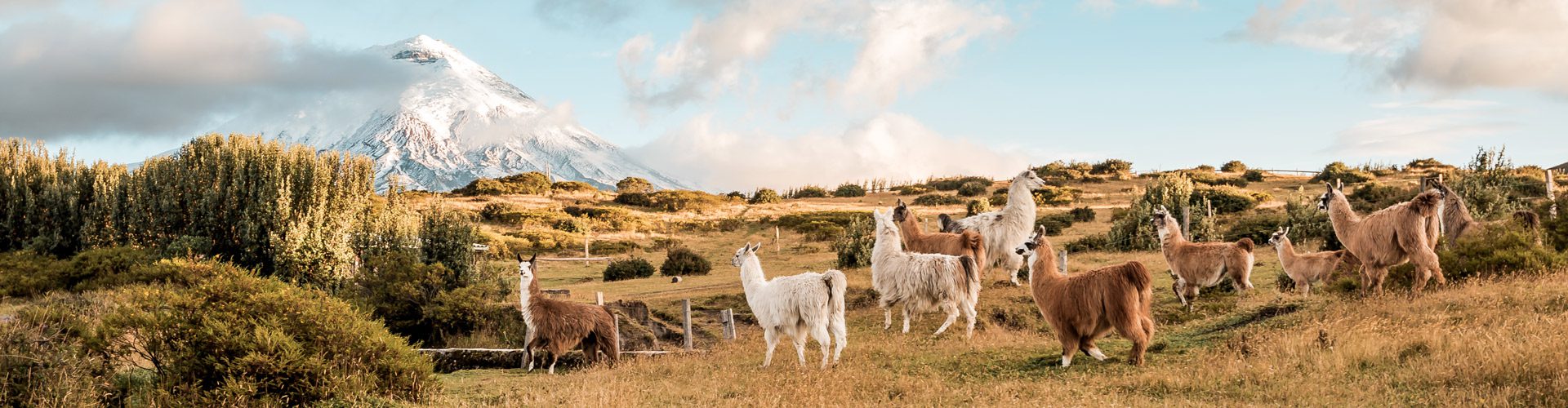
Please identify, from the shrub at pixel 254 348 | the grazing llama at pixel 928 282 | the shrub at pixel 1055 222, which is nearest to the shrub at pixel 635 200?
the shrub at pixel 1055 222

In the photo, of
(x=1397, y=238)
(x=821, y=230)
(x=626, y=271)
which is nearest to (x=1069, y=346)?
(x=1397, y=238)

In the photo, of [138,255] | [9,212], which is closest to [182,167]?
[138,255]

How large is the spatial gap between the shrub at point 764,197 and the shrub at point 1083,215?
86.3 ft

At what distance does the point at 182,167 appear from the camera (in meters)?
24.9

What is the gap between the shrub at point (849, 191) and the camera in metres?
71.1

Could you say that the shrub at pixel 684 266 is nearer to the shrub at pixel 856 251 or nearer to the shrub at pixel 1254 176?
the shrub at pixel 856 251

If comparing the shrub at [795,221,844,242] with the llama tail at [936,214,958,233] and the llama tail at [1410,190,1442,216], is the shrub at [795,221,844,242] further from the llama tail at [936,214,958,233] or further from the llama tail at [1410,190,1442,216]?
the llama tail at [1410,190,1442,216]

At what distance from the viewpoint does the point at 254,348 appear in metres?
9.38

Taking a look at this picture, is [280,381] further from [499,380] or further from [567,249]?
[567,249]

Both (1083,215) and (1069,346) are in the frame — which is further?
(1083,215)

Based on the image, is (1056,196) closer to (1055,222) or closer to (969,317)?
(1055,222)

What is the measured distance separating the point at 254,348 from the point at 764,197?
57.4 meters

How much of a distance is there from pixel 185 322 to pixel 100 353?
2.95 feet

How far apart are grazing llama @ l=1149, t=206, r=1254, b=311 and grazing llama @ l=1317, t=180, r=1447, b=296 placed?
202 centimetres
